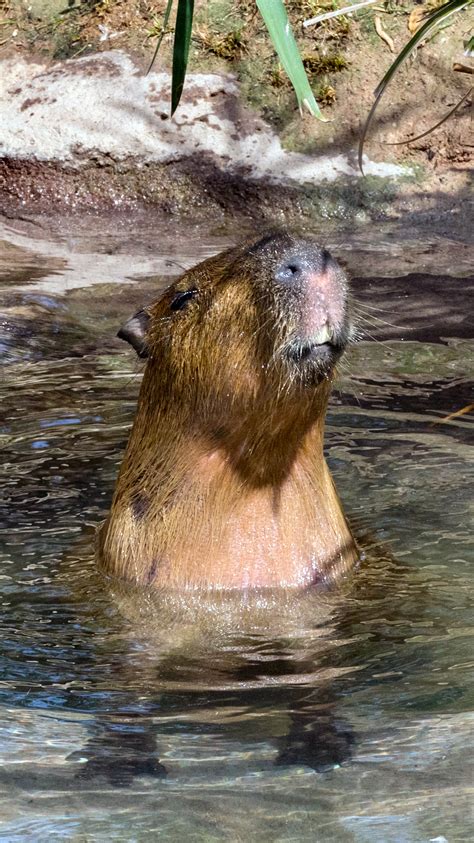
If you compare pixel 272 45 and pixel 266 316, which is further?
pixel 272 45

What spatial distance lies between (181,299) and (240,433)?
57 centimetres

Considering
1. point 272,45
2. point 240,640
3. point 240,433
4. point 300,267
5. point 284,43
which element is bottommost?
point 240,640

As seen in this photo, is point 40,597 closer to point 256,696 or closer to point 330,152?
point 256,696

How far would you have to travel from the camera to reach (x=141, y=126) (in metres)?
10.5

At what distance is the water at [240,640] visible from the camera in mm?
2932

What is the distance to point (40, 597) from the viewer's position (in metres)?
4.85

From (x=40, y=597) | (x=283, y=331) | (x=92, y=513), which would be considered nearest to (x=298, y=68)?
(x=283, y=331)

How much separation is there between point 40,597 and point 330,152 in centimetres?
617

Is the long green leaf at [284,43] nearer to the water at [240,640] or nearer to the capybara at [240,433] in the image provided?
the capybara at [240,433]

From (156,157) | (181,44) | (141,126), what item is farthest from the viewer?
(141,126)

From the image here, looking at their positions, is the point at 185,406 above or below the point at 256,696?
above

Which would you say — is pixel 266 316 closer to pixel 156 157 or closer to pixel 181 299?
pixel 181 299

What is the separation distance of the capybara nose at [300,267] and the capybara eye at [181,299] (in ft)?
1.64

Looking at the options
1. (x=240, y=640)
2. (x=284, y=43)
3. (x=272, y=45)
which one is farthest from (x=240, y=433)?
(x=272, y=45)
